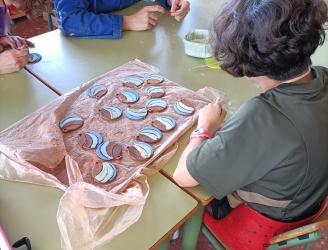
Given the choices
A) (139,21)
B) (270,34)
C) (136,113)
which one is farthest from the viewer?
(139,21)

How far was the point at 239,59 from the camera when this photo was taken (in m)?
0.72

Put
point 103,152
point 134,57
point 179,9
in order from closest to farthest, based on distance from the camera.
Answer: point 103,152 → point 134,57 → point 179,9

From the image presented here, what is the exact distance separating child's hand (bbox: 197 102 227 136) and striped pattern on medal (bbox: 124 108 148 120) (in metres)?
0.17

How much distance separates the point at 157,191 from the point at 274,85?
1.24 feet

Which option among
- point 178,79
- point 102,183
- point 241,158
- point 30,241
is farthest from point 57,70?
point 241,158

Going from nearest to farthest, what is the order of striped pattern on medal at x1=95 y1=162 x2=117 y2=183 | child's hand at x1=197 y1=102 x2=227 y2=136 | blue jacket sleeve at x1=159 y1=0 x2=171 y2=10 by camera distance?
striped pattern on medal at x1=95 y1=162 x2=117 y2=183 < child's hand at x1=197 y1=102 x2=227 y2=136 < blue jacket sleeve at x1=159 y1=0 x2=171 y2=10

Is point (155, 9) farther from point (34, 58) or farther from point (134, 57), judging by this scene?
point (34, 58)

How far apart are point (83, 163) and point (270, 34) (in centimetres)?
54

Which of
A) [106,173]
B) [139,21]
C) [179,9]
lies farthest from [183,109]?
[179,9]

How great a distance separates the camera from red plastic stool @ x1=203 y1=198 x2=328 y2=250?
85 cm

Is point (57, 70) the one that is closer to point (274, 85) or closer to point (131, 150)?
point (131, 150)

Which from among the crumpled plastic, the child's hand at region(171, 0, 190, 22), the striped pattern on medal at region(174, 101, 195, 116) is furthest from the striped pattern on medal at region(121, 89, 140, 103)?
the child's hand at region(171, 0, 190, 22)

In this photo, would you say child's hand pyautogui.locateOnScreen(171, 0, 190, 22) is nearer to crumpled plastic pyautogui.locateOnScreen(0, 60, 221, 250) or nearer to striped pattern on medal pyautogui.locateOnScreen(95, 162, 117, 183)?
crumpled plastic pyautogui.locateOnScreen(0, 60, 221, 250)

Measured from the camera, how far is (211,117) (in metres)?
0.92
